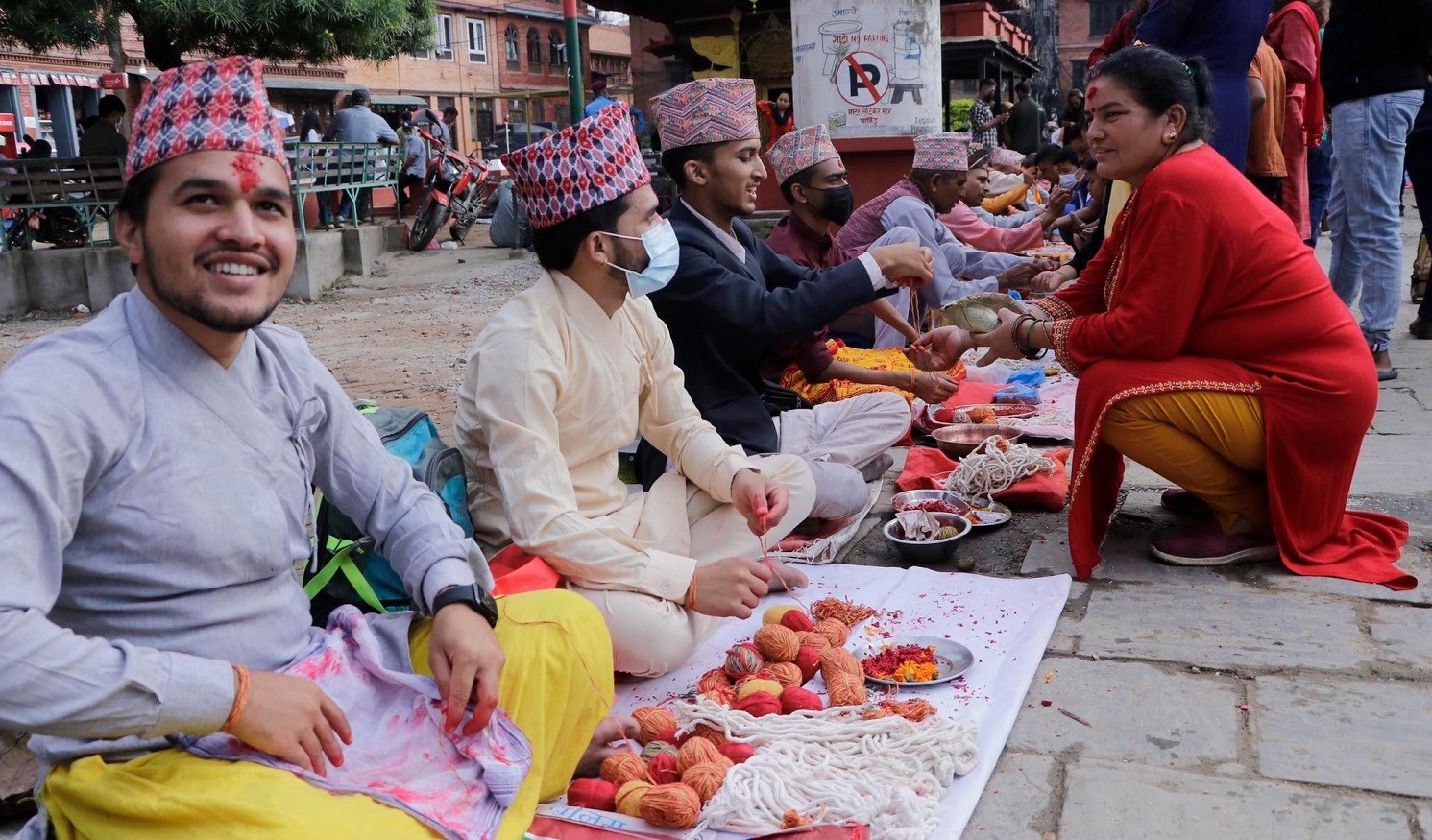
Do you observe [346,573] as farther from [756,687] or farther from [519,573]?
[756,687]

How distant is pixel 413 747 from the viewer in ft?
6.30

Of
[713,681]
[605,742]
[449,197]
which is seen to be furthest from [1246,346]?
[449,197]

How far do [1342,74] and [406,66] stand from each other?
33.9m

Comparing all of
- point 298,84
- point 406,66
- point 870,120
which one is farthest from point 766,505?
point 406,66

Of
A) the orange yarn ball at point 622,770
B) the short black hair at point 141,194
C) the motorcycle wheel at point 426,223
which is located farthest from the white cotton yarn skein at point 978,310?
the motorcycle wheel at point 426,223

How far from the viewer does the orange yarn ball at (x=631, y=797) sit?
2.19 metres

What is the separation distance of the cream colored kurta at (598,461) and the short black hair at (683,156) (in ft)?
3.12

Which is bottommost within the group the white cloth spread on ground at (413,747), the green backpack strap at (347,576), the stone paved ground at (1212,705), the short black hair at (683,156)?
the stone paved ground at (1212,705)

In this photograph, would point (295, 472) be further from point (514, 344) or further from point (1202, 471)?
point (1202, 471)

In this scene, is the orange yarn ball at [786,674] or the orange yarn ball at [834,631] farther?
the orange yarn ball at [834,631]

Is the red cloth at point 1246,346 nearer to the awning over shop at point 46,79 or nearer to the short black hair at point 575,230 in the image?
the short black hair at point 575,230

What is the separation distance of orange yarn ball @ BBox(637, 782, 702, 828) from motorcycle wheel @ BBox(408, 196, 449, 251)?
38.8ft

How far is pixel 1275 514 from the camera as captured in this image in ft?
10.9

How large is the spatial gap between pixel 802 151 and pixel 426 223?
348 inches
